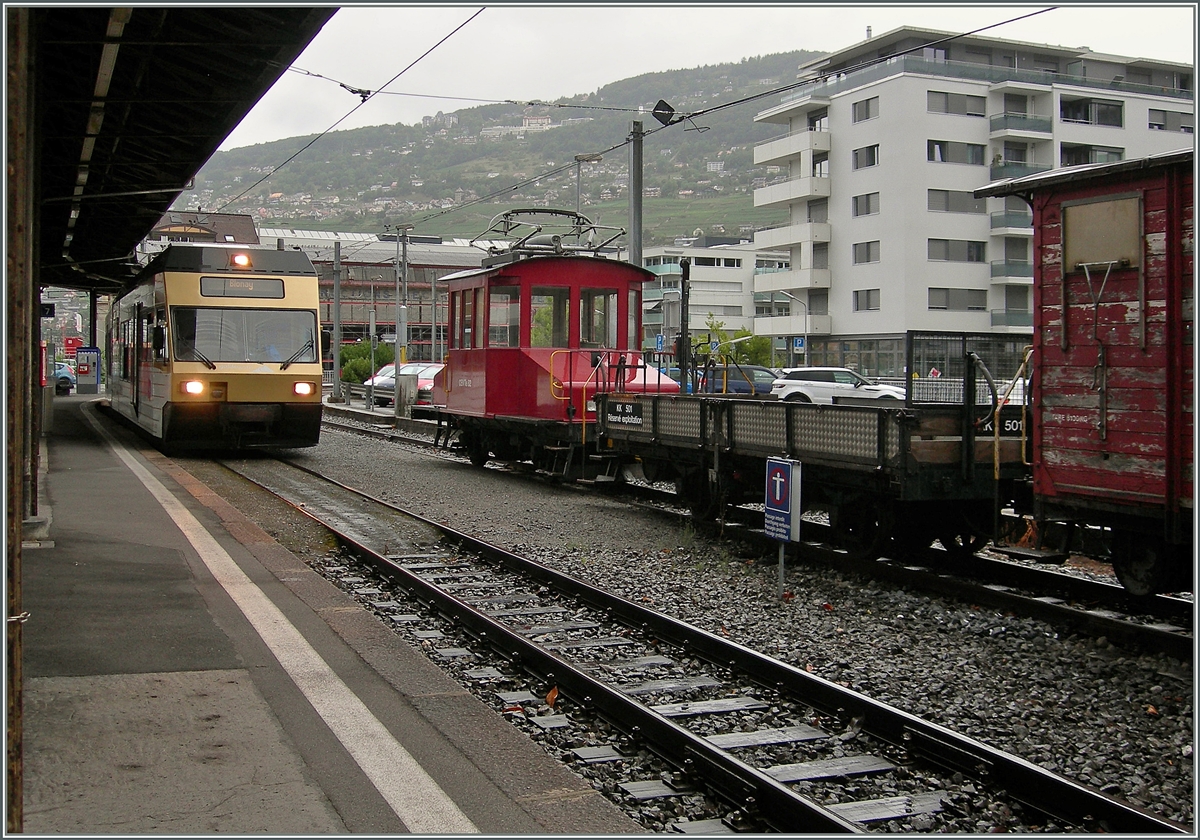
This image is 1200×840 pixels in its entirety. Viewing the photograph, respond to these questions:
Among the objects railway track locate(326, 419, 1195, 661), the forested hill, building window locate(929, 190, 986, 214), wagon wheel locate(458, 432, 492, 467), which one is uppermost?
the forested hill

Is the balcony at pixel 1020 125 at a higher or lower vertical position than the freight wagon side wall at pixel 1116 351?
higher

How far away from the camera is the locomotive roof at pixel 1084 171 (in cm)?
673

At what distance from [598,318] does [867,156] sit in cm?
4020

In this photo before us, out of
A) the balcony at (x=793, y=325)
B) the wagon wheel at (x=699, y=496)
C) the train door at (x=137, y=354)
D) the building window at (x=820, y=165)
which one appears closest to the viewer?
the wagon wheel at (x=699, y=496)

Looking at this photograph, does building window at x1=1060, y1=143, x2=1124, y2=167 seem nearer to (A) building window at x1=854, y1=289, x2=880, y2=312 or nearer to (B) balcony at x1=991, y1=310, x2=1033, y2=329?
(B) balcony at x1=991, y1=310, x2=1033, y2=329

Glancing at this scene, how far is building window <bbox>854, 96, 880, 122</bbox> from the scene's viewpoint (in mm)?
51781

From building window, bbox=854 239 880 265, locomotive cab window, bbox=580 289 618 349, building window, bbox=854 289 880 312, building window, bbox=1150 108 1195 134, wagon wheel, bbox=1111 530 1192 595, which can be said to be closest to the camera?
wagon wheel, bbox=1111 530 1192 595

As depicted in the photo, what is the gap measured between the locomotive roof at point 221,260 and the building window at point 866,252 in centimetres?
3875

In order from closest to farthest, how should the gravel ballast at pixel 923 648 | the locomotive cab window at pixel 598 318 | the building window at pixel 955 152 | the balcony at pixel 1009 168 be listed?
the gravel ballast at pixel 923 648 → the locomotive cab window at pixel 598 318 → the building window at pixel 955 152 → the balcony at pixel 1009 168

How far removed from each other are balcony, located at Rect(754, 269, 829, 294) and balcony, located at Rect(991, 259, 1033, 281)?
8.27 m

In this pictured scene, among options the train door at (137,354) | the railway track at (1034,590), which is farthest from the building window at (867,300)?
the railway track at (1034,590)

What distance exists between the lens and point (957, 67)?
5128 centimetres

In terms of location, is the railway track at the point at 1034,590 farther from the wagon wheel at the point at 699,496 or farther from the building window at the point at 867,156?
the building window at the point at 867,156

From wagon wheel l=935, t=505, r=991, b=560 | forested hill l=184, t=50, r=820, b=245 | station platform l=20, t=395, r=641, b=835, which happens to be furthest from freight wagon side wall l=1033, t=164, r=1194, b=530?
forested hill l=184, t=50, r=820, b=245
